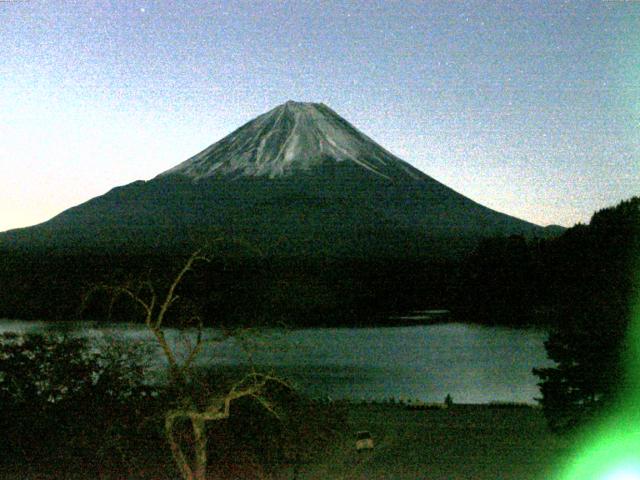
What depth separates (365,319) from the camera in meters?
63.7

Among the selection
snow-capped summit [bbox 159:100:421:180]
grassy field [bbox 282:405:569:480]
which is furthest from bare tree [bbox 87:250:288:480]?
snow-capped summit [bbox 159:100:421:180]

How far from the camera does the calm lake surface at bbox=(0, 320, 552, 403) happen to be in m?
26.3

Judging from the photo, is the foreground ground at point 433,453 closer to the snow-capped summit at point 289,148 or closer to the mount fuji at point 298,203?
the mount fuji at point 298,203

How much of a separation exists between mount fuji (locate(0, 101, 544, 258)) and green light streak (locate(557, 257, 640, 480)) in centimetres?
8071

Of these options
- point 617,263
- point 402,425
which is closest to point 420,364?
point 402,425

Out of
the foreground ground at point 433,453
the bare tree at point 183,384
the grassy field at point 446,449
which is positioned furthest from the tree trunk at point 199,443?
the grassy field at point 446,449

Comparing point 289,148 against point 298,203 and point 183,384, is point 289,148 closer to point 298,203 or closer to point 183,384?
point 298,203

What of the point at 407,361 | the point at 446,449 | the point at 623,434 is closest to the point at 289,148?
the point at 407,361

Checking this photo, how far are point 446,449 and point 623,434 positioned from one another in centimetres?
473

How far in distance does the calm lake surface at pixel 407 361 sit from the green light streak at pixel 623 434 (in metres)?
7.06

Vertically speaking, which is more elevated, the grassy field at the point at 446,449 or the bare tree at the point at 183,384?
the bare tree at the point at 183,384

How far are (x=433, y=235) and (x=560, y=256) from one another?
8813 centimetres

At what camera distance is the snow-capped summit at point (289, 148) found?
331 feet

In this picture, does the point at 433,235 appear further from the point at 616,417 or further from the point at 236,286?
the point at 616,417
